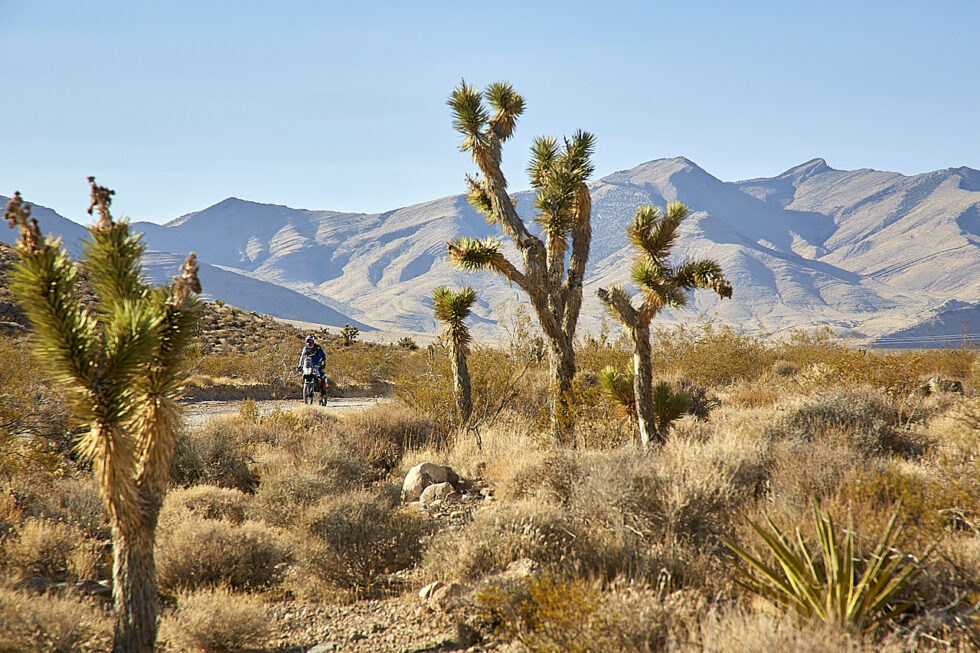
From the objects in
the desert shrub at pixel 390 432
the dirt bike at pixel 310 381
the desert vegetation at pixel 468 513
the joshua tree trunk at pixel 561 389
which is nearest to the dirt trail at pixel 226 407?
the dirt bike at pixel 310 381

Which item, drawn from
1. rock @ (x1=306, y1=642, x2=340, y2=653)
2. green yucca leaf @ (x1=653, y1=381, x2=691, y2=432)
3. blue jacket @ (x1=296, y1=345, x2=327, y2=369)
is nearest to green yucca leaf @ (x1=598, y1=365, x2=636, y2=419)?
green yucca leaf @ (x1=653, y1=381, x2=691, y2=432)

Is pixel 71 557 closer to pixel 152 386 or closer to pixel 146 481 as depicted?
pixel 146 481

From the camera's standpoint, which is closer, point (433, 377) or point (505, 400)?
point (505, 400)

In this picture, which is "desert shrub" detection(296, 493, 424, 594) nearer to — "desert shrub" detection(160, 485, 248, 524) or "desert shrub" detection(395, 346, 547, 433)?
"desert shrub" detection(160, 485, 248, 524)

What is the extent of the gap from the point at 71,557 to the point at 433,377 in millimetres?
10053

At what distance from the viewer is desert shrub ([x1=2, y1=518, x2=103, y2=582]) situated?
243 inches

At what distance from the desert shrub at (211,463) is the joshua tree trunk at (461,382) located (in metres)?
4.14

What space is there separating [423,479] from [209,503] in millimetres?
2907

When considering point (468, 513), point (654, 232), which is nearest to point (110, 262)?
point (468, 513)

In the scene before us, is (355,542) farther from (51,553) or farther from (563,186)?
(563,186)

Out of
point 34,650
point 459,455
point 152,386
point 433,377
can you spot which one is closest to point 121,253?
point 152,386

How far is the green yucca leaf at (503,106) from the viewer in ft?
47.4

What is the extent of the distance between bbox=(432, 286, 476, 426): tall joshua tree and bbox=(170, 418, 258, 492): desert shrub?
420 centimetres

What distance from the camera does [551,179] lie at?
13.3 m
